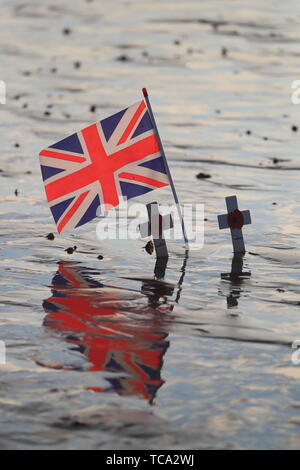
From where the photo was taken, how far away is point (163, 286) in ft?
30.7

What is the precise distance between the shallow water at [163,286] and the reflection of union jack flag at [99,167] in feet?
1.92

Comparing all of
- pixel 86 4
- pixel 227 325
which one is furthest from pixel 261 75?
pixel 227 325

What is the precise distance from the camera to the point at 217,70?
1891 centimetres

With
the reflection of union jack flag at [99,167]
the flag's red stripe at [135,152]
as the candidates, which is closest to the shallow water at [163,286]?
the reflection of union jack flag at [99,167]

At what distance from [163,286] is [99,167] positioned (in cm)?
120

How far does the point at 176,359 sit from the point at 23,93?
10.5 meters

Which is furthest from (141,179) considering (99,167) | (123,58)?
(123,58)

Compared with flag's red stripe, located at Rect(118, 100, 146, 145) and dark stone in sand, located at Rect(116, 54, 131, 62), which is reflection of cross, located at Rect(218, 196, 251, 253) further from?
dark stone in sand, located at Rect(116, 54, 131, 62)

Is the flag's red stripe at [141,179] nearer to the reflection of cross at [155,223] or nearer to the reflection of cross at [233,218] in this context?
the reflection of cross at [155,223]

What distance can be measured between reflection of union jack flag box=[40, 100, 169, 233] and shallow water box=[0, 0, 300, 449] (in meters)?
0.58

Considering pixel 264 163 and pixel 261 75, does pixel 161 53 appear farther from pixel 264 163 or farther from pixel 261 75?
pixel 264 163

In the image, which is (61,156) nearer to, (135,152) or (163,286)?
(135,152)

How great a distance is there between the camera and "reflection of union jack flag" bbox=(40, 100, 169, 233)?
31.6ft

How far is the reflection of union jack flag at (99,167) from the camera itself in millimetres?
9633
